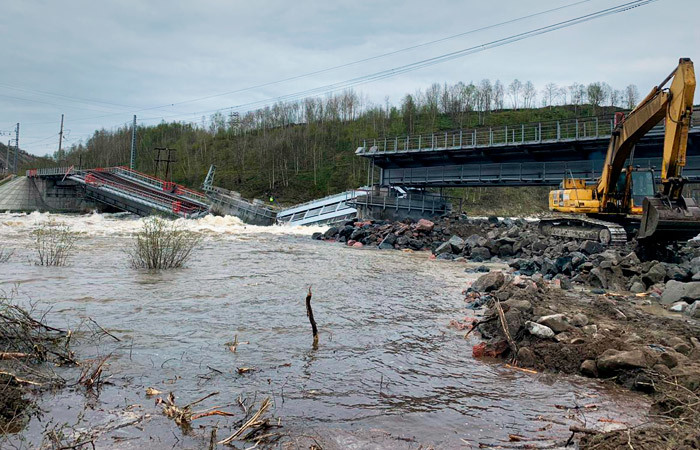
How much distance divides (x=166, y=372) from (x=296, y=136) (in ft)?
230

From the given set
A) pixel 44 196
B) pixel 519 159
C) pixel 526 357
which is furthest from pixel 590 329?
pixel 44 196

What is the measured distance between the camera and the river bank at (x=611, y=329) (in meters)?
4.49

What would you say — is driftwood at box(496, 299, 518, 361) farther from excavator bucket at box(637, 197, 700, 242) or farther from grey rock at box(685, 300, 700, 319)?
excavator bucket at box(637, 197, 700, 242)

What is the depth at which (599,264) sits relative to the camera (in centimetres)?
1348

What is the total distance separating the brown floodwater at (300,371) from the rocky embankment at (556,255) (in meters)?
4.02

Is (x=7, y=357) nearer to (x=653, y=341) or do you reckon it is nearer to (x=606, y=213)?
(x=653, y=341)

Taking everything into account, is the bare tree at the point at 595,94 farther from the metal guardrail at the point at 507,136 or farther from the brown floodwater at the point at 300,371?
the brown floodwater at the point at 300,371

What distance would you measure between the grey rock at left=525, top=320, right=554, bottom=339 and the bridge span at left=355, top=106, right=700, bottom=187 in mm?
25896

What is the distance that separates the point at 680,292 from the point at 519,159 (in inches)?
1047

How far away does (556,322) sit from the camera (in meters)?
7.23

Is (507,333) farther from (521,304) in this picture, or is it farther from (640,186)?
(640,186)

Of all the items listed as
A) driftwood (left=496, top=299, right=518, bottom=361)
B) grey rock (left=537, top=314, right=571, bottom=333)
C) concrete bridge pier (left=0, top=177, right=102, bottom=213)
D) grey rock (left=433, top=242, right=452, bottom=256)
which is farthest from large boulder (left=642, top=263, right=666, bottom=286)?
concrete bridge pier (left=0, top=177, right=102, bottom=213)

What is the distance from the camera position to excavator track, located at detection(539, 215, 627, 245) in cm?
1841

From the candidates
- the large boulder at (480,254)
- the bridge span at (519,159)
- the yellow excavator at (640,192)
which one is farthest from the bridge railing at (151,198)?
the yellow excavator at (640,192)
